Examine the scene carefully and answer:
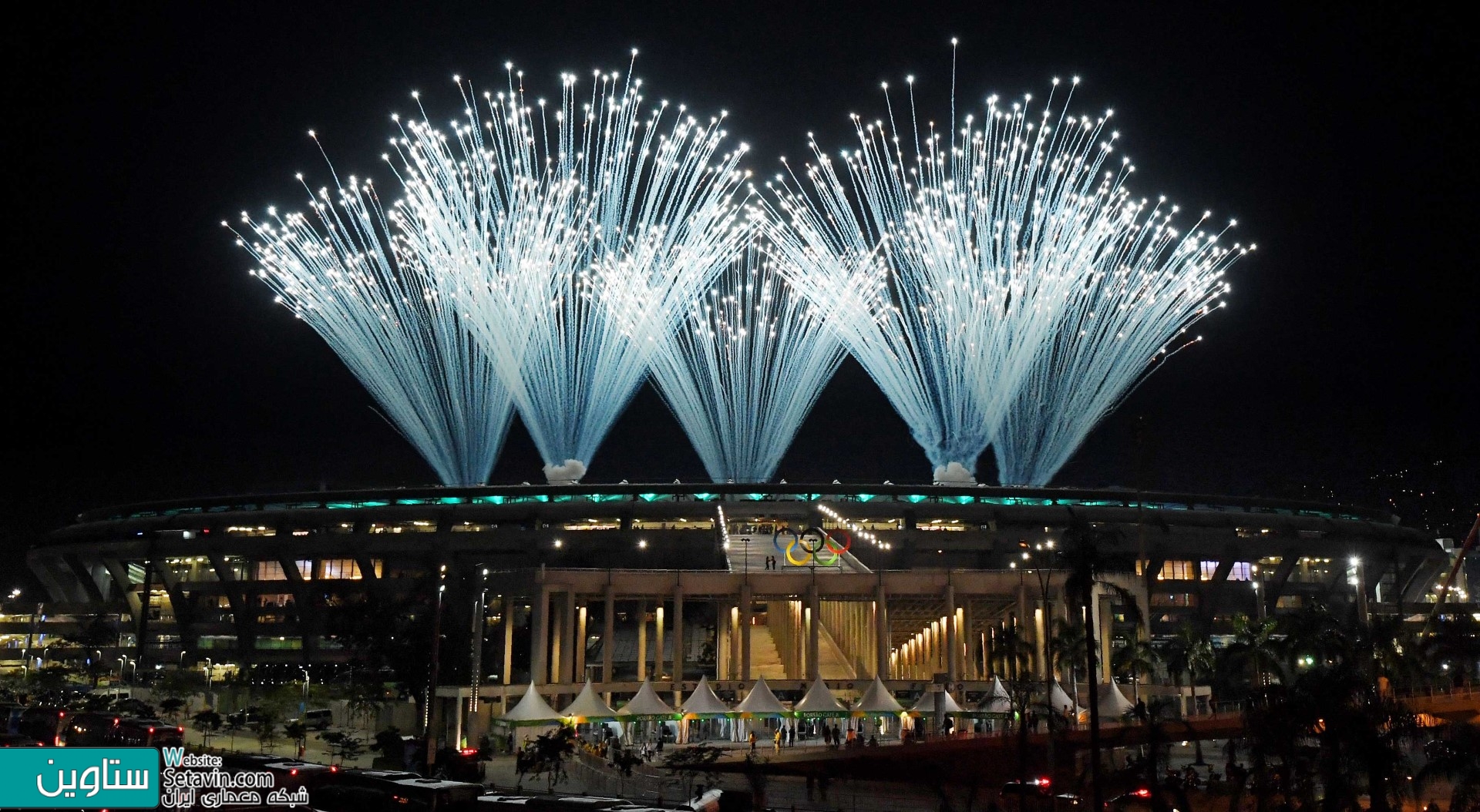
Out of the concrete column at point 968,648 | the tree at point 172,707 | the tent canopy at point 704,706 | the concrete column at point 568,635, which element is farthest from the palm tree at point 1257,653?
the tree at point 172,707

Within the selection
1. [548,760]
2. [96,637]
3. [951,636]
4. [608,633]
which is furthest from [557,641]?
[96,637]

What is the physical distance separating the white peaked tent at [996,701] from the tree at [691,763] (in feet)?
42.4

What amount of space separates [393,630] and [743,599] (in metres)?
19.5

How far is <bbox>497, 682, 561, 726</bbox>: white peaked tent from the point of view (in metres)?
50.8

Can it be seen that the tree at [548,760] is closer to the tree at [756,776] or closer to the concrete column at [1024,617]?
the tree at [756,776]

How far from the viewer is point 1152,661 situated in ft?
224

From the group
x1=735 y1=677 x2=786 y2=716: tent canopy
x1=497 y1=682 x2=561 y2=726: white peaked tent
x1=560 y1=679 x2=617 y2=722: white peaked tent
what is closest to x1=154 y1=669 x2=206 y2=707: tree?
x1=497 y1=682 x2=561 y2=726: white peaked tent

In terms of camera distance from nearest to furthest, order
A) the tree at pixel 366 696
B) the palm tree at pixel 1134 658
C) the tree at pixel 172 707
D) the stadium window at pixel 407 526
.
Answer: the palm tree at pixel 1134 658
the tree at pixel 172 707
the tree at pixel 366 696
the stadium window at pixel 407 526

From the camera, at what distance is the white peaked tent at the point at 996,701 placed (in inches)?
2044

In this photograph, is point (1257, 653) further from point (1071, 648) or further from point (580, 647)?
point (580, 647)

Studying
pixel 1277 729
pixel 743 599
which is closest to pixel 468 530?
pixel 743 599

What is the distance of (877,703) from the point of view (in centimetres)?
5316

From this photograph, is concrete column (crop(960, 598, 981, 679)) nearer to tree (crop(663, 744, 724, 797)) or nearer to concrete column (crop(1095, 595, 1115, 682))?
concrete column (crop(1095, 595, 1115, 682))

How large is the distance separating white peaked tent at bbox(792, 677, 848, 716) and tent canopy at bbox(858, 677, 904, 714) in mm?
778
